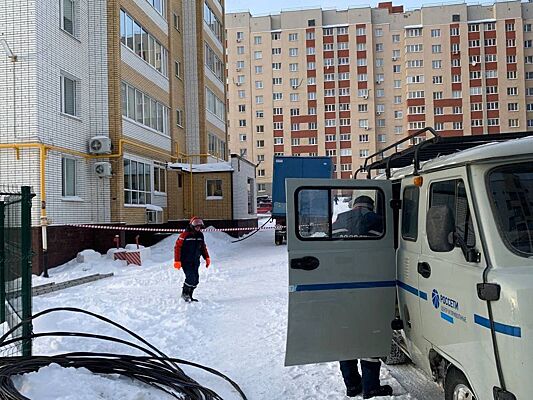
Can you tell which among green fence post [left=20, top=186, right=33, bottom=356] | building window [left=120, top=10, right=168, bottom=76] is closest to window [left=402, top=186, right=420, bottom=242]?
green fence post [left=20, top=186, right=33, bottom=356]

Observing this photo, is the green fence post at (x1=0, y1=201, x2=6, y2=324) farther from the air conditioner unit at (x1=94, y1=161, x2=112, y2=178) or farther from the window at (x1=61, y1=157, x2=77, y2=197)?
the air conditioner unit at (x1=94, y1=161, x2=112, y2=178)

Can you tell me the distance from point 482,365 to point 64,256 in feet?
42.5

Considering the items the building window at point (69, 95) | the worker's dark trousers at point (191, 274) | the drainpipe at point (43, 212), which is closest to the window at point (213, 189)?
the building window at point (69, 95)

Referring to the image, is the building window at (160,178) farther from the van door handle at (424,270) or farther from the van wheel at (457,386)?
the van wheel at (457,386)

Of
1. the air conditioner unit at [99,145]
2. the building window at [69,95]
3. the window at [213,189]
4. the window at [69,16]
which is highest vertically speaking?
the window at [69,16]

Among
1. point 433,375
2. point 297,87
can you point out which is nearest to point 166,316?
point 433,375

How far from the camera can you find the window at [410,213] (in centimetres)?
437

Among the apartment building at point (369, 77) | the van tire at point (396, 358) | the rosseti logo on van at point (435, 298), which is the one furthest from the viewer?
the apartment building at point (369, 77)

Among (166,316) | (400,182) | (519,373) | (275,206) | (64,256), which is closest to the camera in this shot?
(519,373)

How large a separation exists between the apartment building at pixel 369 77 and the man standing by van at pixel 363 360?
69.7 metres

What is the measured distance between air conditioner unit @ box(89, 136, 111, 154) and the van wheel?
1387cm

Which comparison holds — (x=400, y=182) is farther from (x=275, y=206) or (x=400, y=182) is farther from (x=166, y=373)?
(x=275, y=206)

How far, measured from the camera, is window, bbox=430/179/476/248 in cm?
342

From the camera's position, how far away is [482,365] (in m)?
3.18
